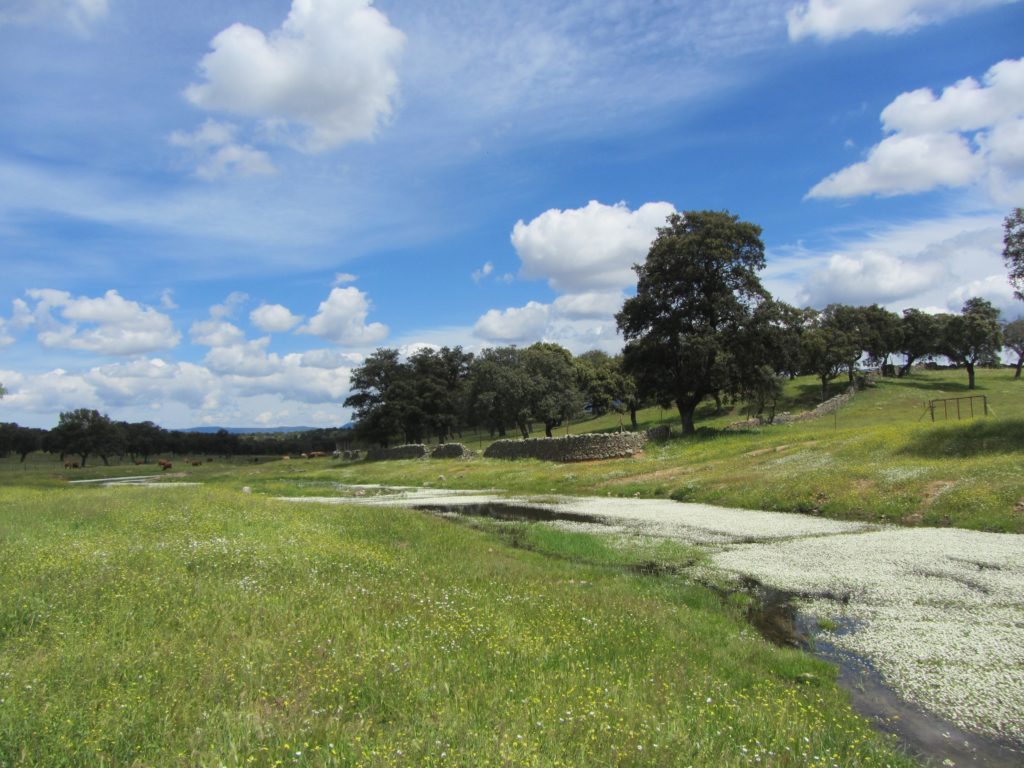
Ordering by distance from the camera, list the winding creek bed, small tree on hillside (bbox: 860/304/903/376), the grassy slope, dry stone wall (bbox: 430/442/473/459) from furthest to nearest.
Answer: small tree on hillside (bbox: 860/304/903/376)
dry stone wall (bbox: 430/442/473/459)
the grassy slope
the winding creek bed

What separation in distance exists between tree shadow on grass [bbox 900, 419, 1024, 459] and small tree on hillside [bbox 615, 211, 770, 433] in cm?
1899

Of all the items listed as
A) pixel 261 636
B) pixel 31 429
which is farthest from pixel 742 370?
pixel 31 429

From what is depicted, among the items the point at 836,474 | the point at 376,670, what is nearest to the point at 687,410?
the point at 836,474

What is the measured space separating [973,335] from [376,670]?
100m

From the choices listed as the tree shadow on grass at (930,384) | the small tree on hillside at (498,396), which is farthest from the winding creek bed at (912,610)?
the tree shadow on grass at (930,384)

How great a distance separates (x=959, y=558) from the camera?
45.6 ft

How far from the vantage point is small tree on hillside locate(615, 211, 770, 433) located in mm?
48531

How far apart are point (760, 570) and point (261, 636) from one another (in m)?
11.0

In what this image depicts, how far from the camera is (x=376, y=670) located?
6672mm

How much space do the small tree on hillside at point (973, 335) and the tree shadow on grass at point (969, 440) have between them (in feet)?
215

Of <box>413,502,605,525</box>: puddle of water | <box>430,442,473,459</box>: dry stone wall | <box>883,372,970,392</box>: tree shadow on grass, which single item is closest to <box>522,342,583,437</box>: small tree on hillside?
<box>430,442,473,459</box>: dry stone wall

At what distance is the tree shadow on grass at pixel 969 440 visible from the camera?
2522 cm

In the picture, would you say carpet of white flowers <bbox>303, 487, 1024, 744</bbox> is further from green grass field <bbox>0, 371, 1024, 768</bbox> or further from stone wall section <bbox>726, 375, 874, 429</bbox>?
stone wall section <bbox>726, 375, 874, 429</bbox>

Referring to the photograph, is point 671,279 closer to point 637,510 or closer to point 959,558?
point 637,510
